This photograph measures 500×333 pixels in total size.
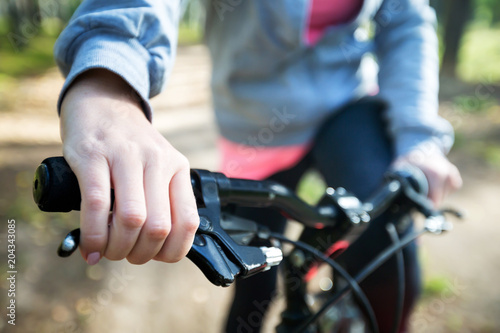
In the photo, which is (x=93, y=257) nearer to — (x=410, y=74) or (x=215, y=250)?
(x=215, y=250)

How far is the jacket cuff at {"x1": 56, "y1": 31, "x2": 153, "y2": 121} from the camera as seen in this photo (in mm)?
688

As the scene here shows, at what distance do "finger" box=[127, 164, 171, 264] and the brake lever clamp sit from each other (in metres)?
0.06

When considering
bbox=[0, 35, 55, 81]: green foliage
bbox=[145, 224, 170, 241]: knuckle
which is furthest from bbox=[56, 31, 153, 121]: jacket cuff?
bbox=[0, 35, 55, 81]: green foliage

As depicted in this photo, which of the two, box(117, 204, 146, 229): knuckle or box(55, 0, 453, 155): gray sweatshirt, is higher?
box(117, 204, 146, 229): knuckle

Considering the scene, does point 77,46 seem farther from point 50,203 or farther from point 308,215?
point 308,215

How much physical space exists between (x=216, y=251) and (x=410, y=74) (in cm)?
103

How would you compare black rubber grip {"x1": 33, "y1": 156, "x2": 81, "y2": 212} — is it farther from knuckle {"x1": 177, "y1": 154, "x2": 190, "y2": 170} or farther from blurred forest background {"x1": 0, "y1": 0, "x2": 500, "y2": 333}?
blurred forest background {"x1": 0, "y1": 0, "x2": 500, "y2": 333}

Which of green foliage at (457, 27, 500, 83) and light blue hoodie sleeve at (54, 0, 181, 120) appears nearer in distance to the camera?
light blue hoodie sleeve at (54, 0, 181, 120)

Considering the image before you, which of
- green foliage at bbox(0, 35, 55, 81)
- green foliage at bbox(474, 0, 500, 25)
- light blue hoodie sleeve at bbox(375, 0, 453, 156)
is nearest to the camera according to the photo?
light blue hoodie sleeve at bbox(375, 0, 453, 156)

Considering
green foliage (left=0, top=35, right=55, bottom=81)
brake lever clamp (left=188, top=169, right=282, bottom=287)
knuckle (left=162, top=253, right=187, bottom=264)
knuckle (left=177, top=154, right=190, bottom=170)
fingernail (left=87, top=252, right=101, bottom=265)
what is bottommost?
green foliage (left=0, top=35, right=55, bottom=81)

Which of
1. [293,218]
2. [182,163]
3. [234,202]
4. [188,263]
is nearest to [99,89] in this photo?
[182,163]

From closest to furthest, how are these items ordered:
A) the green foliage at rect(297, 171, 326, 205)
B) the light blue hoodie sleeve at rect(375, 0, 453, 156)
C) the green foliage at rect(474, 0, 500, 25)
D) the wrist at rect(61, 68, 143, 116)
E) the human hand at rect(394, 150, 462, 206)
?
the wrist at rect(61, 68, 143, 116)
the human hand at rect(394, 150, 462, 206)
the light blue hoodie sleeve at rect(375, 0, 453, 156)
the green foliage at rect(297, 171, 326, 205)
the green foliage at rect(474, 0, 500, 25)

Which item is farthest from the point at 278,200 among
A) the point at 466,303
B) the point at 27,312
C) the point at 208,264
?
the point at 466,303

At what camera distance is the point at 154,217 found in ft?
1.81
